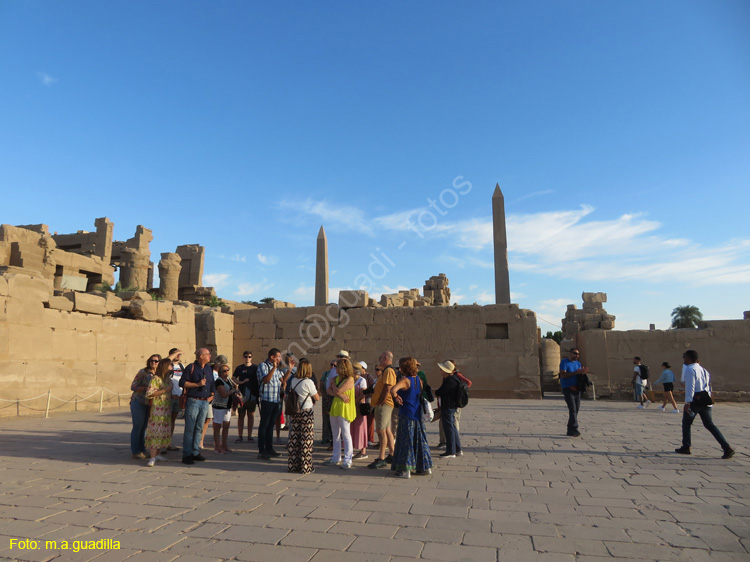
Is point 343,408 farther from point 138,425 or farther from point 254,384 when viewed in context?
point 138,425

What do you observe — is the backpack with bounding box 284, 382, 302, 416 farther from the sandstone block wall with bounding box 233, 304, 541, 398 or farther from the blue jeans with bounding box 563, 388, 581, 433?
the sandstone block wall with bounding box 233, 304, 541, 398

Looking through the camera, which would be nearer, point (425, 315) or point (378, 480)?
point (378, 480)

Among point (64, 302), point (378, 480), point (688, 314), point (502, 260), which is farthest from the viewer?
point (688, 314)

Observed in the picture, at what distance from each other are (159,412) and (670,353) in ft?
48.0

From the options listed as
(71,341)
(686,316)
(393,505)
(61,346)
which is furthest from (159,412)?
(686,316)

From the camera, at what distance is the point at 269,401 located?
7.01m

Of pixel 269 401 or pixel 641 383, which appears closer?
pixel 269 401

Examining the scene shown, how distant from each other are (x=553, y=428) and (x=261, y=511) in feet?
21.8

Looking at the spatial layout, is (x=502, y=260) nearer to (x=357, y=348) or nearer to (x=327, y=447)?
(x=357, y=348)

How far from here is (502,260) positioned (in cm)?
1964

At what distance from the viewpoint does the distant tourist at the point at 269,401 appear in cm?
696

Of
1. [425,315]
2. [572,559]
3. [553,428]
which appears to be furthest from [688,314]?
[572,559]

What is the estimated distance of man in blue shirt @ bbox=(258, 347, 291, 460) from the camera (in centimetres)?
696

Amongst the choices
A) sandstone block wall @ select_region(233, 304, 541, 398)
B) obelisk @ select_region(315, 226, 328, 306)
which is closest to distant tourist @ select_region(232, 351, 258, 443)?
sandstone block wall @ select_region(233, 304, 541, 398)
